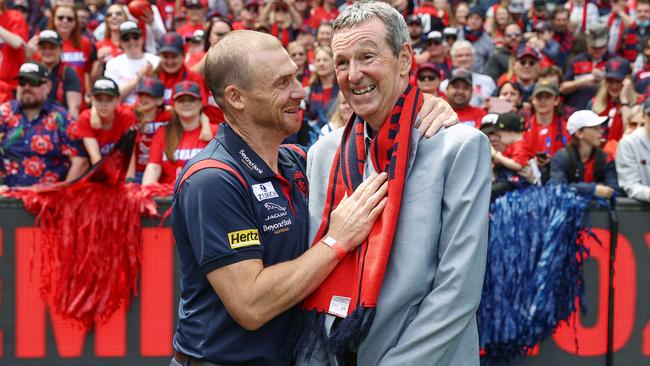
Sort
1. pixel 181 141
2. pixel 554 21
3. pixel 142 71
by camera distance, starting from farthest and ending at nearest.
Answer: pixel 554 21 < pixel 142 71 < pixel 181 141

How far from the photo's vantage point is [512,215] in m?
5.95

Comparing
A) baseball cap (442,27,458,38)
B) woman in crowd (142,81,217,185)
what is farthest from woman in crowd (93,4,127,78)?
baseball cap (442,27,458,38)

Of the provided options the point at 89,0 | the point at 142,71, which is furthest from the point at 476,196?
the point at 89,0

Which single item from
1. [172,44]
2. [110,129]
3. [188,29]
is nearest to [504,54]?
[188,29]

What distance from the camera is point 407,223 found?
301 centimetres

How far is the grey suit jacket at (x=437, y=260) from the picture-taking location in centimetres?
292

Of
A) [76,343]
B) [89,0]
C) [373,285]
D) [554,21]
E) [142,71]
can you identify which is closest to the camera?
[373,285]

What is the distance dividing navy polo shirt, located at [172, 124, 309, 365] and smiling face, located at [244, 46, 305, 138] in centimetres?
13

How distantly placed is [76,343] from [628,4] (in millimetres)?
10598

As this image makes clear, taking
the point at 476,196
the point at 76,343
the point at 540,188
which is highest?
the point at 476,196

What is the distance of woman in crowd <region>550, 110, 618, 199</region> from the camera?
6645 mm

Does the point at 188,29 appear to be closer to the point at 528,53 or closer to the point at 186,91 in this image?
the point at 528,53

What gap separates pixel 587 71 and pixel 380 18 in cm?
835

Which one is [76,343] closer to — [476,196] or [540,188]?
[540,188]
